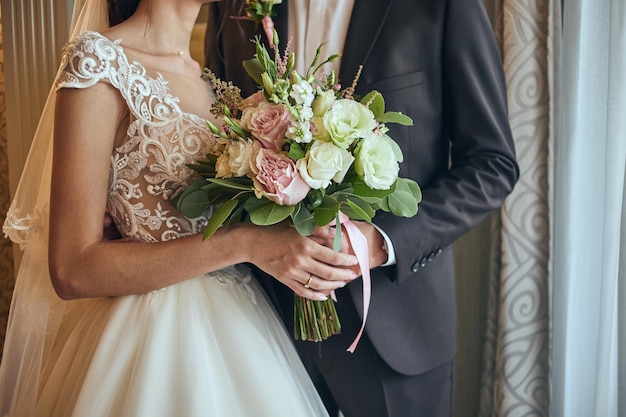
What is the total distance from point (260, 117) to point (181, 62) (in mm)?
488

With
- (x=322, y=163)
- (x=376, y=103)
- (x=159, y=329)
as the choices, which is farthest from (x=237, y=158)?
(x=159, y=329)

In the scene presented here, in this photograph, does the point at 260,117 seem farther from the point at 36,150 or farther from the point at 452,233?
the point at 36,150

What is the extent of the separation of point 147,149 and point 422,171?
677mm

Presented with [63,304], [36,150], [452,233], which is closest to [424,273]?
[452,233]

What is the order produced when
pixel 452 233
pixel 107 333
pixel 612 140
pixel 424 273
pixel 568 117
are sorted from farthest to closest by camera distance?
1. pixel 568 117
2. pixel 612 140
3. pixel 424 273
4. pixel 452 233
5. pixel 107 333

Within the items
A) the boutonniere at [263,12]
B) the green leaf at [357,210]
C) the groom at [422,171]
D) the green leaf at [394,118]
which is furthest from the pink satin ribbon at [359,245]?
the boutonniere at [263,12]

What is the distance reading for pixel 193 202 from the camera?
129cm

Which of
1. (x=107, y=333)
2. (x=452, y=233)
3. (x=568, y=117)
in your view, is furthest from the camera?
(x=568, y=117)

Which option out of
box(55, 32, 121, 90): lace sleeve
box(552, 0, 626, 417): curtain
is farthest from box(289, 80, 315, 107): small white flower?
box(552, 0, 626, 417): curtain

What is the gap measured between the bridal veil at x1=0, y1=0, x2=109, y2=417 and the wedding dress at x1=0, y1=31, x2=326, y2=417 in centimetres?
4

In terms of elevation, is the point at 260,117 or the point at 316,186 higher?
the point at 260,117

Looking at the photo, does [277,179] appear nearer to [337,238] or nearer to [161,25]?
[337,238]

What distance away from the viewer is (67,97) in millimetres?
1253

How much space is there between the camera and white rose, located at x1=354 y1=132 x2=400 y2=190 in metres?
1.11
